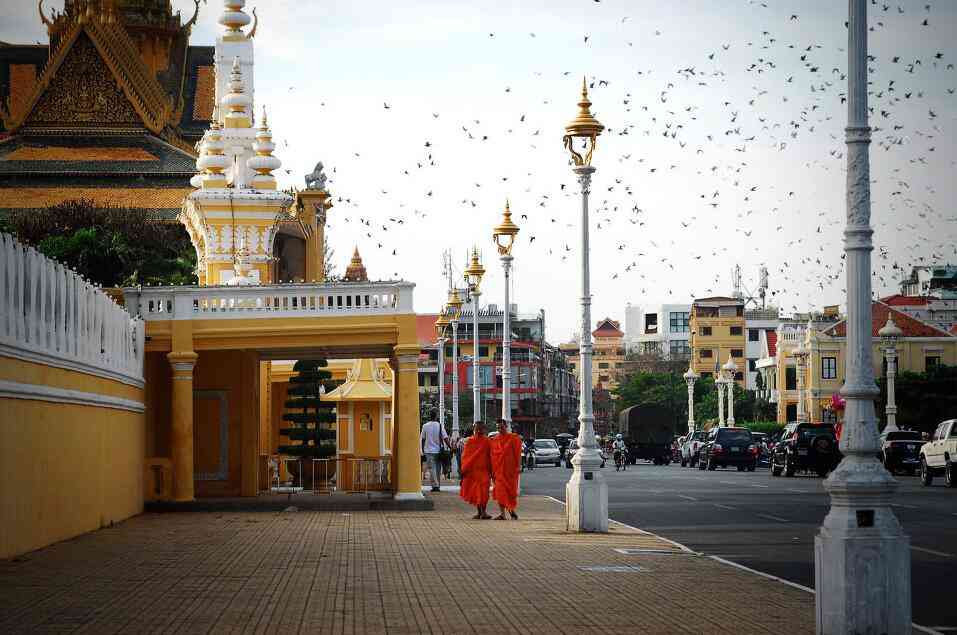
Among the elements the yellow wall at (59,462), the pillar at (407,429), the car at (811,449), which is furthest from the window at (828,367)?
the yellow wall at (59,462)

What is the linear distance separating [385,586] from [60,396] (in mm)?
7464

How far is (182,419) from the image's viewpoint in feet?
96.4

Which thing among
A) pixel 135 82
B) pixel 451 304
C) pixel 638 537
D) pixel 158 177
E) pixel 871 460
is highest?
pixel 135 82

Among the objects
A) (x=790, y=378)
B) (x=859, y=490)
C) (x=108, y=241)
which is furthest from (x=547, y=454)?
(x=859, y=490)

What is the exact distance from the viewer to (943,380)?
75.1 m

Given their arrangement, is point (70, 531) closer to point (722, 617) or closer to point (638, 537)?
point (638, 537)

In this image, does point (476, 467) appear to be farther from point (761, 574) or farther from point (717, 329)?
point (717, 329)

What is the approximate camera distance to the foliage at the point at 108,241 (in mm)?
54188

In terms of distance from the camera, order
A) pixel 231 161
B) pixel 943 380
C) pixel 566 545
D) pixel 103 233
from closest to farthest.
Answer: pixel 566 545, pixel 231 161, pixel 103 233, pixel 943 380

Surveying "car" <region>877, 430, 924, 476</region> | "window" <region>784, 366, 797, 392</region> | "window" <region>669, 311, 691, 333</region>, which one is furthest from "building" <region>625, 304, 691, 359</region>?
"car" <region>877, 430, 924, 476</region>

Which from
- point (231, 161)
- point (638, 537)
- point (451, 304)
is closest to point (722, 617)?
point (638, 537)

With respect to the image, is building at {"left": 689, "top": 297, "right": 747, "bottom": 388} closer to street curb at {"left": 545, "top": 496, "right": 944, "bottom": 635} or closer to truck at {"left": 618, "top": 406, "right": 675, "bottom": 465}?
truck at {"left": 618, "top": 406, "right": 675, "bottom": 465}

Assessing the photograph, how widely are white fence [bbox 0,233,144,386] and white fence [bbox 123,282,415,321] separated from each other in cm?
174

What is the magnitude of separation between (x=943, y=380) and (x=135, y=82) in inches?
1497
